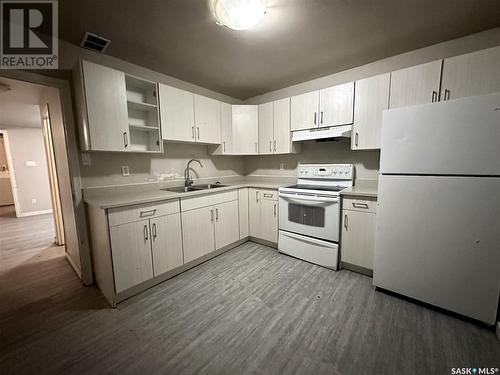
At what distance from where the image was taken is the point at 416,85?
1.94 metres

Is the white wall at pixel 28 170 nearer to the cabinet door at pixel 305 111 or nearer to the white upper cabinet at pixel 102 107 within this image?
the white upper cabinet at pixel 102 107

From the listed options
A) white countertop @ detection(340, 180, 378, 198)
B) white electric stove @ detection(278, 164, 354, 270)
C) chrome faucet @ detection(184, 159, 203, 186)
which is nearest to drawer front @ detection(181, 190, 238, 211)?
chrome faucet @ detection(184, 159, 203, 186)

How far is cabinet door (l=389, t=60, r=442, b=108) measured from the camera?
185cm

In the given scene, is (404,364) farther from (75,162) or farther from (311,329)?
(75,162)

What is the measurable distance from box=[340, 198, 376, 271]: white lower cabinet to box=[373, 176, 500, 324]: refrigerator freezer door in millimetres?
214

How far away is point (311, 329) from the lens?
1.48 metres

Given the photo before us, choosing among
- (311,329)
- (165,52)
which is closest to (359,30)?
(165,52)

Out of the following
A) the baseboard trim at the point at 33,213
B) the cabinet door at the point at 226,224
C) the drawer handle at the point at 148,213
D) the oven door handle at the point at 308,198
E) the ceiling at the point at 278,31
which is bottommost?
the baseboard trim at the point at 33,213

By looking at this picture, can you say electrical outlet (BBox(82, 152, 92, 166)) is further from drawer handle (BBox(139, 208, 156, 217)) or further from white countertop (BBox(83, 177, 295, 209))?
drawer handle (BBox(139, 208, 156, 217))

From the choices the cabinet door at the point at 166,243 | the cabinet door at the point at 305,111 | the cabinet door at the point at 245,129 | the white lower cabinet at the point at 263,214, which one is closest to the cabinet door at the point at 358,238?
the white lower cabinet at the point at 263,214

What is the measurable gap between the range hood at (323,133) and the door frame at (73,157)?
8.21 ft

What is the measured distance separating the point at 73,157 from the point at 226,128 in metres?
1.86

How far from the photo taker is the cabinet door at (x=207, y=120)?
104 inches

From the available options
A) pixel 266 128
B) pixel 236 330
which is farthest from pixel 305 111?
pixel 236 330
